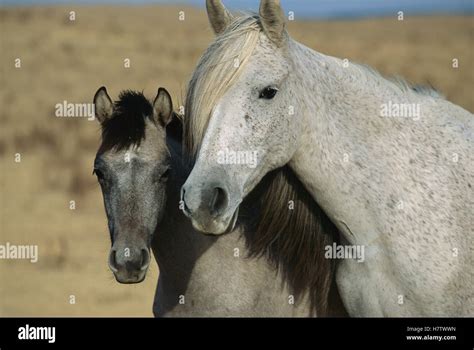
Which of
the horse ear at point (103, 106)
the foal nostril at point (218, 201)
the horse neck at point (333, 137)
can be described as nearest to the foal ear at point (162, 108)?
the horse ear at point (103, 106)

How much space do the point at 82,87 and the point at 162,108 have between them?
17384 mm

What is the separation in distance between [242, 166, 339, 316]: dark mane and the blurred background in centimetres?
82

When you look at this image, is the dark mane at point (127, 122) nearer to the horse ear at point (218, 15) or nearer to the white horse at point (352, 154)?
the white horse at point (352, 154)

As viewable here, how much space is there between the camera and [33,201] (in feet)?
44.6

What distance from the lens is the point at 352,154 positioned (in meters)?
4.48

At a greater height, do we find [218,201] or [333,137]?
[333,137]

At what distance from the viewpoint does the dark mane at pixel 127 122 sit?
16.4ft

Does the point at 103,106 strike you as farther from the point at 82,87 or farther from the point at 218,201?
the point at 82,87

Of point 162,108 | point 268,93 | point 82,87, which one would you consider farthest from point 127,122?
point 82,87

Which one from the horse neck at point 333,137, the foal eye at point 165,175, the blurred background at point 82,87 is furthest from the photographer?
the blurred background at point 82,87

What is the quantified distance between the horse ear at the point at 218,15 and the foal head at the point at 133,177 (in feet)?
2.36

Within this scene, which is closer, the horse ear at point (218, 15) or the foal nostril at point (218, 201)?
the foal nostril at point (218, 201)
